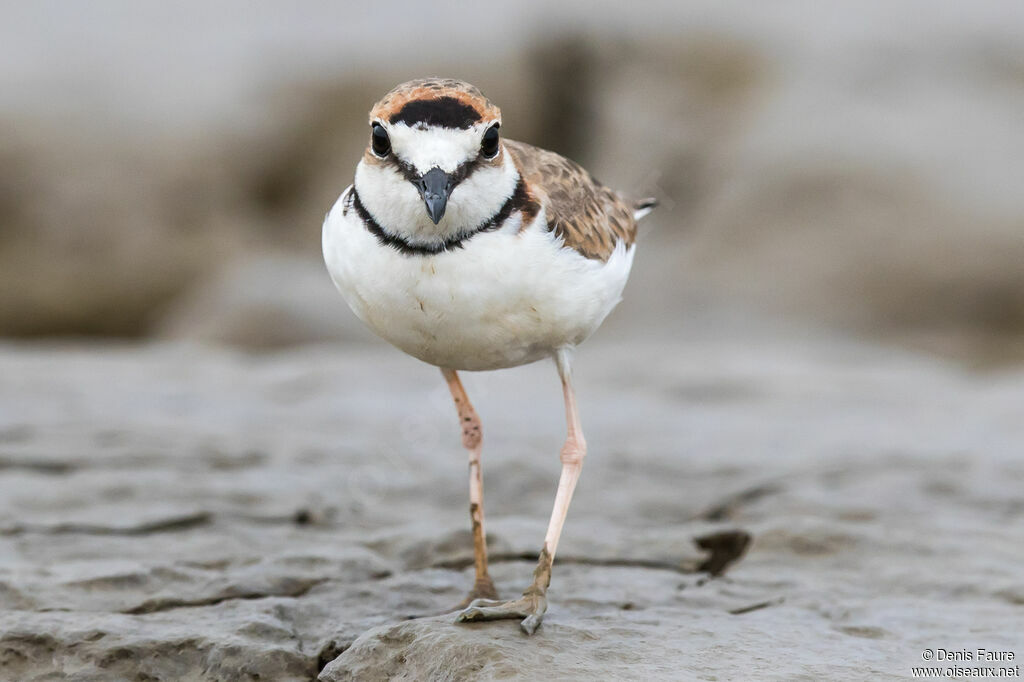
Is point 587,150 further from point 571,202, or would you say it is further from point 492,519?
point 571,202

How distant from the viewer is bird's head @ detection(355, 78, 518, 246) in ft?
12.6

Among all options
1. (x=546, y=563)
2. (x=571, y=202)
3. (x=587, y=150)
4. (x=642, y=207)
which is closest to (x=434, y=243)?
(x=571, y=202)

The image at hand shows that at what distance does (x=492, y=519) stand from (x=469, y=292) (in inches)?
96.3

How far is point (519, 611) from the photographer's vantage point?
4461 millimetres

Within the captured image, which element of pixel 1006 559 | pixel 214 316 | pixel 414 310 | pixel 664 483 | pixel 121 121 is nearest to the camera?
pixel 414 310

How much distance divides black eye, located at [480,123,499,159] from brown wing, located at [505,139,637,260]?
0.32m

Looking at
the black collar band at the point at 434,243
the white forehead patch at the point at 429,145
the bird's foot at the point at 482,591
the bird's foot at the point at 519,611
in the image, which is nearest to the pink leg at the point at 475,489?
the bird's foot at the point at 482,591

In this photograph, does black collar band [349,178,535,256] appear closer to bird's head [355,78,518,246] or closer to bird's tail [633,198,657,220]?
bird's head [355,78,518,246]

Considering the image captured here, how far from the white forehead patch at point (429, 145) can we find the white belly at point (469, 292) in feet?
1.07

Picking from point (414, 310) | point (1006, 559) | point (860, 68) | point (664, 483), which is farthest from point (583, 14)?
point (414, 310)

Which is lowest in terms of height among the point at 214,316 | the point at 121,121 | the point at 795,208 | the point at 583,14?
the point at 214,316

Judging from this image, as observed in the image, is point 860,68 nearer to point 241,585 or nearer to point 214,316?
point 214,316

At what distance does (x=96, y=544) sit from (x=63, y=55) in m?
10.5

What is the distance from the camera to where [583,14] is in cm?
1513
